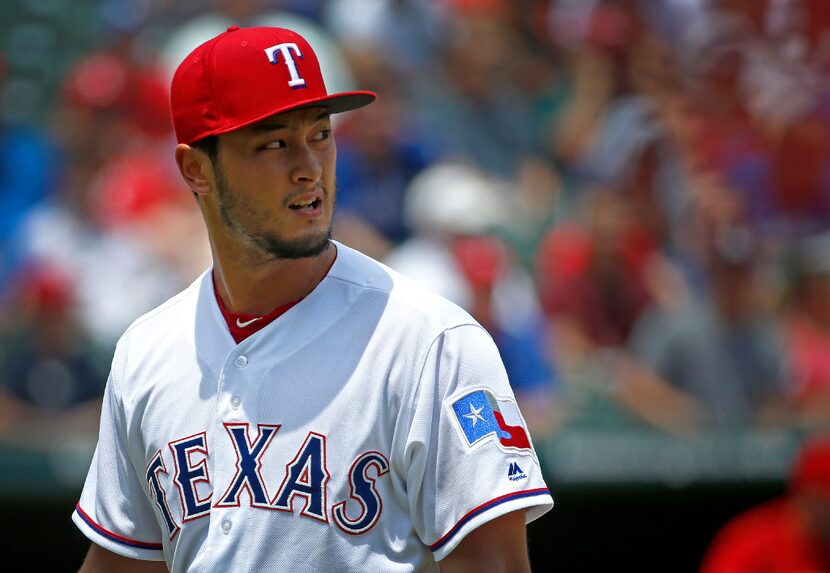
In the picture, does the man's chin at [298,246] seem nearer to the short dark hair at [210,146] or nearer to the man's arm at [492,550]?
the short dark hair at [210,146]

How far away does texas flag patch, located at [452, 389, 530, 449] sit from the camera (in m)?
1.84

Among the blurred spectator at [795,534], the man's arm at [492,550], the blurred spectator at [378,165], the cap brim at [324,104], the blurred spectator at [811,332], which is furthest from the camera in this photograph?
the blurred spectator at [378,165]

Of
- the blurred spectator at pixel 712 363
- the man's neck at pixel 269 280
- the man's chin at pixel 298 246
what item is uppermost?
the man's chin at pixel 298 246

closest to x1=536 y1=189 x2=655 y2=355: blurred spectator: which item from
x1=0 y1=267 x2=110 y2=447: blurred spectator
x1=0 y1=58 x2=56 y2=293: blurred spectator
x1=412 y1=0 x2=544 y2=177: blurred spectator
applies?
x1=412 y1=0 x2=544 y2=177: blurred spectator

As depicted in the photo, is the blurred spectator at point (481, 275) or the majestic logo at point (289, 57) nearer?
the majestic logo at point (289, 57)

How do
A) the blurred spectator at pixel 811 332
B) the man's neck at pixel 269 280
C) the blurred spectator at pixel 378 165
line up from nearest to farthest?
the man's neck at pixel 269 280 < the blurred spectator at pixel 811 332 < the blurred spectator at pixel 378 165

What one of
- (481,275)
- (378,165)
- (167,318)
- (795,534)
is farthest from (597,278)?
(167,318)

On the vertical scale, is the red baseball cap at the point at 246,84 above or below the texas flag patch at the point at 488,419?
above

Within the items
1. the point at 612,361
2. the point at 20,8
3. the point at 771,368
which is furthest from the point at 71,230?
the point at 771,368

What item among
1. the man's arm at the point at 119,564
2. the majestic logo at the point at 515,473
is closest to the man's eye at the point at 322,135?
the majestic logo at the point at 515,473

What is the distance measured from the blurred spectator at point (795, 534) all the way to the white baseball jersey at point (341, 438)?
2.75 m

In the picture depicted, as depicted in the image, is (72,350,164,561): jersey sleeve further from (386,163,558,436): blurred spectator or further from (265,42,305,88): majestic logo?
(386,163,558,436): blurred spectator

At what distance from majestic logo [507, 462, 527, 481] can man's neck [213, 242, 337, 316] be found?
0.45 meters

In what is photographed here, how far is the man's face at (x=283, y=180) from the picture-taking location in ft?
Answer: 6.46
